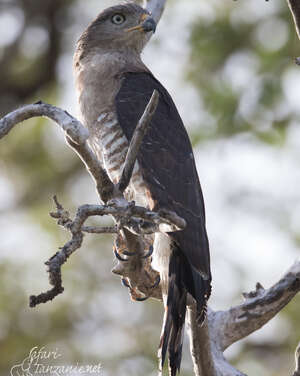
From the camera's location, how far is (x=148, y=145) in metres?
4.89

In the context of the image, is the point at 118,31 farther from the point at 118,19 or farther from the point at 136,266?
the point at 136,266

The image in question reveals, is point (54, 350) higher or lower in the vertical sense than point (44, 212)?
lower

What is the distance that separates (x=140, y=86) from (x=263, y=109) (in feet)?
9.61

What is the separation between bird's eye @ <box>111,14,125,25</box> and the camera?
592 centimetres

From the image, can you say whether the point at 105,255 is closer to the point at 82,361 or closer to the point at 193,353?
the point at 82,361

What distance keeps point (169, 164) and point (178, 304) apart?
0.91 meters

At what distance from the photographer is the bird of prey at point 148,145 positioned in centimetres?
431

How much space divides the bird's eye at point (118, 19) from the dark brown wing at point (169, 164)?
69 centimetres

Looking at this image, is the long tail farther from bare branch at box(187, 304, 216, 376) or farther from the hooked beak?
the hooked beak

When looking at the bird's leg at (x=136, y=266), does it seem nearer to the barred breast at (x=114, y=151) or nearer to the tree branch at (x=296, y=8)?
the barred breast at (x=114, y=151)

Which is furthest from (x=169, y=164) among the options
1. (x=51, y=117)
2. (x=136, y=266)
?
(x=51, y=117)

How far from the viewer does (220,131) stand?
8102 mm

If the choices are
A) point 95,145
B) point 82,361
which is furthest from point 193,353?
point 82,361

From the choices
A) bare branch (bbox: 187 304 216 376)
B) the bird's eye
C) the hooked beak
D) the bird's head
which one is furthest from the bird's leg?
the bird's eye
